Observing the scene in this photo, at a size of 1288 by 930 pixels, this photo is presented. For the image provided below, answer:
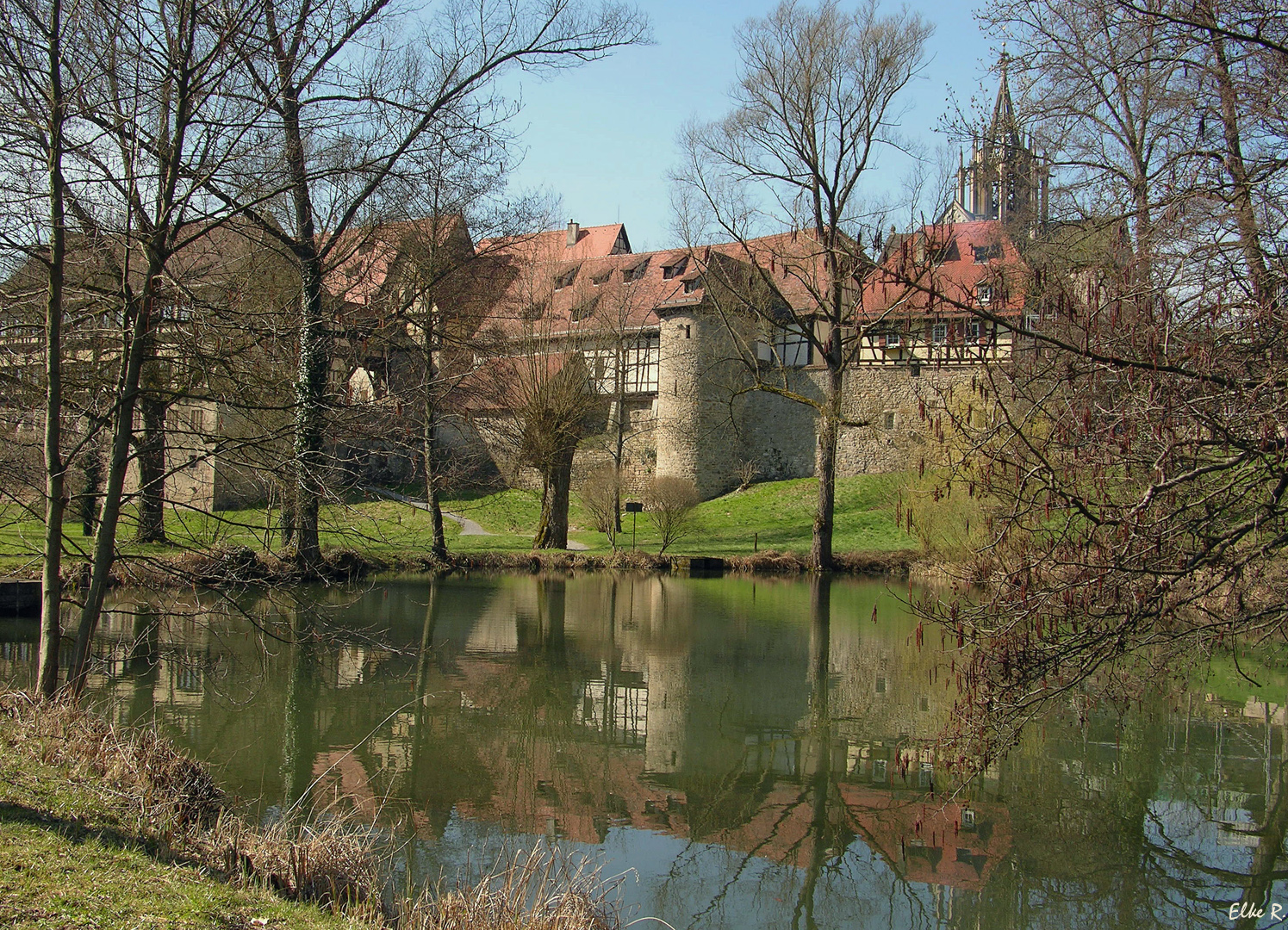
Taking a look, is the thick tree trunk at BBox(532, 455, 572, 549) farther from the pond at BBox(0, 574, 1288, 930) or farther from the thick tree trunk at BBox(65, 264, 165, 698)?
the thick tree trunk at BBox(65, 264, 165, 698)

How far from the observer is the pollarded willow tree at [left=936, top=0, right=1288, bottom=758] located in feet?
13.6

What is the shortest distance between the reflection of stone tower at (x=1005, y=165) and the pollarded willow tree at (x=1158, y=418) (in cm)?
181

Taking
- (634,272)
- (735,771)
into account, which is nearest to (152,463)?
(735,771)

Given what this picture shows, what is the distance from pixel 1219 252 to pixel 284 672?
26.0ft

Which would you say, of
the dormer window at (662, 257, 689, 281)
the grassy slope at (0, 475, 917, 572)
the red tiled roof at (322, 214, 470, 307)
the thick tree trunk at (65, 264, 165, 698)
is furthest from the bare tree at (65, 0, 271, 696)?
the dormer window at (662, 257, 689, 281)

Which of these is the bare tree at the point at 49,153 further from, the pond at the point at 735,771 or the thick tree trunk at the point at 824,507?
the thick tree trunk at the point at 824,507

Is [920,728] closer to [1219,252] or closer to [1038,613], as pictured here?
[1038,613]

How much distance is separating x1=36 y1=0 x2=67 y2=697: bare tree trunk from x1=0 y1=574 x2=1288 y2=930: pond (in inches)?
14.3

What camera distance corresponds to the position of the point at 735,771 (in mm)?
7039

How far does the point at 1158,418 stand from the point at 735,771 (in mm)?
3895

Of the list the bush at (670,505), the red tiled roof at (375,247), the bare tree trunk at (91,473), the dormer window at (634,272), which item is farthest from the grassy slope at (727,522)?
the bare tree trunk at (91,473)

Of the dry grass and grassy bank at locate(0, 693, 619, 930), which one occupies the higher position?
grassy bank at locate(0, 693, 619, 930)

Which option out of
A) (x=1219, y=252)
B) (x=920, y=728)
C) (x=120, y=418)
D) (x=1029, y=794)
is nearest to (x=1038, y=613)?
(x=1219, y=252)

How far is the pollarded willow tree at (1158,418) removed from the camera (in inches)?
163
